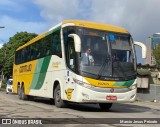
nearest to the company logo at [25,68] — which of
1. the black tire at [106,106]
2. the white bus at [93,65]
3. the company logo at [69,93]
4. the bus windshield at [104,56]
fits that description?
the white bus at [93,65]

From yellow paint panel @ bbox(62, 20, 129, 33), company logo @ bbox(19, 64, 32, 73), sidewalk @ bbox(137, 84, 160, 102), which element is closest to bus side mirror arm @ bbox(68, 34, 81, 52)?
yellow paint panel @ bbox(62, 20, 129, 33)

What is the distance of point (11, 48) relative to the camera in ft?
261

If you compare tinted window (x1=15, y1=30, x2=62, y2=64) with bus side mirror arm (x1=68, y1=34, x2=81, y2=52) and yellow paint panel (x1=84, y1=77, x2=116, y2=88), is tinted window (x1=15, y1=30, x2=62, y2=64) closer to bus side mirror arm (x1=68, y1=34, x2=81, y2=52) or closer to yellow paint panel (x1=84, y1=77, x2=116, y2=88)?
bus side mirror arm (x1=68, y1=34, x2=81, y2=52)

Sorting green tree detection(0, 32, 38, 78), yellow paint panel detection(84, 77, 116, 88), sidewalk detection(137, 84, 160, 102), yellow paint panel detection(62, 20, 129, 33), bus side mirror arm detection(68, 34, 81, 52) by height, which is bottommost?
sidewalk detection(137, 84, 160, 102)

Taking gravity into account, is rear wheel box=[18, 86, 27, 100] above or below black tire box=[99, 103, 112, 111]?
above

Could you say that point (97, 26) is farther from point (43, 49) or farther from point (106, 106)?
point (43, 49)

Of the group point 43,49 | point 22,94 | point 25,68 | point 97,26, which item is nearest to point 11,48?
point 22,94

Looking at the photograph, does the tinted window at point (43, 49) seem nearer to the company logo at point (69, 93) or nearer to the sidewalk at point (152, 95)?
the company logo at point (69, 93)

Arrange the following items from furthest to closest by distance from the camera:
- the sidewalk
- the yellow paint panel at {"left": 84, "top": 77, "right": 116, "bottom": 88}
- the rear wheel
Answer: the sidewalk < the rear wheel < the yellow paint panel at {"left": 84, "top": 77, "right": 116, "bottom": 88}

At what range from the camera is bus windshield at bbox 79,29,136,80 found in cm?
1514

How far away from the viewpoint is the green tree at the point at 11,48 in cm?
7700

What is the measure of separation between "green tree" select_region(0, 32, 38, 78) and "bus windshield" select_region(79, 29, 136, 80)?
61464 mm

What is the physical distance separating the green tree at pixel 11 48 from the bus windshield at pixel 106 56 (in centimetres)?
6146

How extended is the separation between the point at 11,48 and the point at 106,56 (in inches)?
2604
